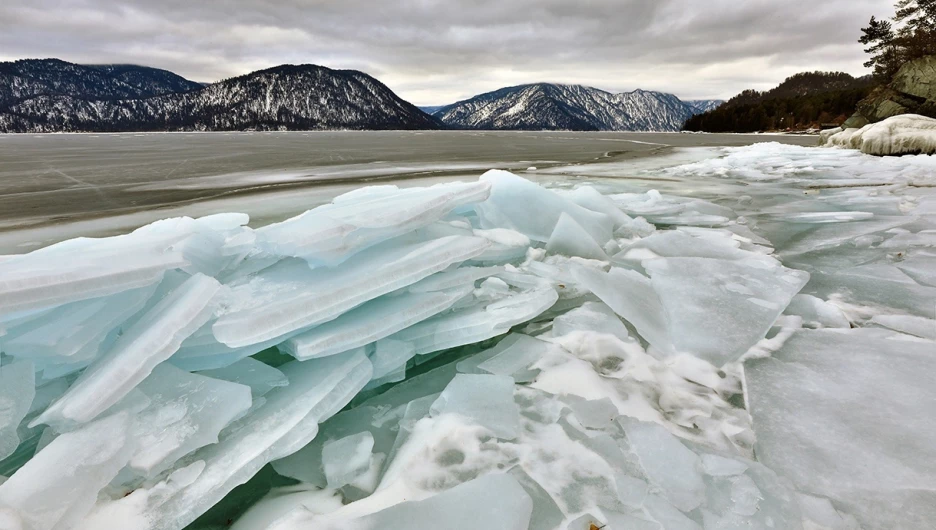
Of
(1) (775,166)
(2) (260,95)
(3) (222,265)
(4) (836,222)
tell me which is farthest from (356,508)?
(2) (260,95)

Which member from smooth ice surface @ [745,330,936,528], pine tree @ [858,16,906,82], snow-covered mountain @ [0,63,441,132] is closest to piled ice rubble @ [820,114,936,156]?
smooth ice surface @ [745,330,936,528]

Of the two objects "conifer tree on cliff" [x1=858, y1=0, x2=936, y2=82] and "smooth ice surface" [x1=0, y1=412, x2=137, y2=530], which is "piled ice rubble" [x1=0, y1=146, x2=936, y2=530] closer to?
"smooth ice surface" [x1=0, y1=412, x2=137, y2=530]

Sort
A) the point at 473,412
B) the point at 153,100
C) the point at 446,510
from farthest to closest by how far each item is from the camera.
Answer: the point at 153,100, the point at 473,412, the point at 446,510

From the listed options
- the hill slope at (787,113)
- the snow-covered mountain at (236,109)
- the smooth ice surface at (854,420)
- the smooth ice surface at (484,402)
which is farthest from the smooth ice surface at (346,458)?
the snow-covered mountain at (236,109)

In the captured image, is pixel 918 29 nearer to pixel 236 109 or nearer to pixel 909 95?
pixel 909 95

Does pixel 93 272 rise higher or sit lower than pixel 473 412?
higher

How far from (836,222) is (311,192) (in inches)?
268

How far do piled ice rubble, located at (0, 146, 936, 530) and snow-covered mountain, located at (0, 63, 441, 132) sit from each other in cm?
14460

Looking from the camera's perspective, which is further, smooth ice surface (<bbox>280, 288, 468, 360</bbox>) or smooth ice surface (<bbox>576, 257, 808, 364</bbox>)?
smooth ice surface (<bbox>576, 257, 808, 364</bbox>)

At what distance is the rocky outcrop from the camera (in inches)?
793

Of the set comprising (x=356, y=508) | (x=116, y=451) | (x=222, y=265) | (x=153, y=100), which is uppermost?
(x=153, y=100)

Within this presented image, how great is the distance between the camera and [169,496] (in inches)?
46.2

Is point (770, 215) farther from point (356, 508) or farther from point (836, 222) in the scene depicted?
point (356, 508)

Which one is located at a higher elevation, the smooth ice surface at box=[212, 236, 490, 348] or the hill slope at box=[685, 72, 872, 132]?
the hill slope at box=[685, 72, 872, 132]
